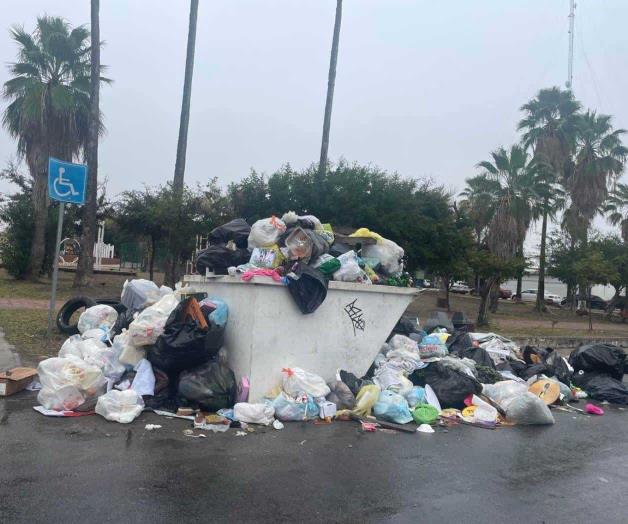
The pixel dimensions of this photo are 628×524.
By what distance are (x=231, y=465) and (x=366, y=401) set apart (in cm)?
212

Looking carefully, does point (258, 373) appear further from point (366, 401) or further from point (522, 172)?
point (522, 172)

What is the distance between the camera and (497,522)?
12.4 feet

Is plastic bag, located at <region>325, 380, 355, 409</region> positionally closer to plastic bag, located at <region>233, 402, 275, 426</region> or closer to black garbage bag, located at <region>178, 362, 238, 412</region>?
plastic bag, located at <region>233, 402, 275, 426</region>

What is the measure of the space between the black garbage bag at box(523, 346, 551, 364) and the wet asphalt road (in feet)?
10.9

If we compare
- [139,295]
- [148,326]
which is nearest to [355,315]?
[148,326]

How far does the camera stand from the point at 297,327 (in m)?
6.45

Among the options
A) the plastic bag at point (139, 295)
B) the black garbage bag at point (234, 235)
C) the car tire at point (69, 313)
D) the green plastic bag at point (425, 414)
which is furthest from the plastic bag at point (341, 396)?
the car tire at point (69, 313)

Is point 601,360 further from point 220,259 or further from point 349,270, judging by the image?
point 220,259

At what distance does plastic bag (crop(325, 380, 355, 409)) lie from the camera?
636 centimetres

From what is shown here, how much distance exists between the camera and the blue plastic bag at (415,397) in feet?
21.8

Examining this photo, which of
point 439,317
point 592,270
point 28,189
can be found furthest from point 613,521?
point 28,189

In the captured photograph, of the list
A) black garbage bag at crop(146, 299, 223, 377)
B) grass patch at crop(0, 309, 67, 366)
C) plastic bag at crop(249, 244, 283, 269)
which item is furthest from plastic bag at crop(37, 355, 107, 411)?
grass patch at crop(0, 309, 67, 366)

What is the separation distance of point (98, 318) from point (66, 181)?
2.11 metres

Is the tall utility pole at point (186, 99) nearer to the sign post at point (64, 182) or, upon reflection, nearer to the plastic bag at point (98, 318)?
the sign post at point (64, 182)
